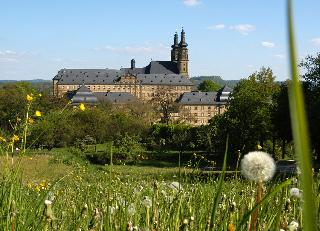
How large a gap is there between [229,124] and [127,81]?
95.0m

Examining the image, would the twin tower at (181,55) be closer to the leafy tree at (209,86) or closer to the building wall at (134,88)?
the leafy tree at (209,86)

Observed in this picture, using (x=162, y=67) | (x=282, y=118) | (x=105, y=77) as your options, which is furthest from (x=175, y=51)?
(x=282, y=118)

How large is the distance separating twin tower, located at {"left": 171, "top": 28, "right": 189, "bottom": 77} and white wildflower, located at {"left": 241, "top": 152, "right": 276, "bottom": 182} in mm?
148000

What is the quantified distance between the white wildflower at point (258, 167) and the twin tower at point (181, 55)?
14800 centimetres

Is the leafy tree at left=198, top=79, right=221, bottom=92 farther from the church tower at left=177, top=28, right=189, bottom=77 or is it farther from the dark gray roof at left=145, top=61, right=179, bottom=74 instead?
the dark gray roof at left=145, top=61, right=179, bottom=74

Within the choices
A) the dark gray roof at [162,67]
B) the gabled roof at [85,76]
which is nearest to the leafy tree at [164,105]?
the gabled roof at [85,76]

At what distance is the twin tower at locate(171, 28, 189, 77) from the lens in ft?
490

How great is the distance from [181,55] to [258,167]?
15003 cm

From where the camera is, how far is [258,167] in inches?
34.9

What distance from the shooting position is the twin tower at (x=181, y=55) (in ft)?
490

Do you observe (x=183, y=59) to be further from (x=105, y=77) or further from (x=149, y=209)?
(x=149, y=209)

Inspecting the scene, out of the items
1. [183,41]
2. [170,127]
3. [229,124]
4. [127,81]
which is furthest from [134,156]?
[183,41]

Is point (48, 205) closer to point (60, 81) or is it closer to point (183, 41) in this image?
point (60, 81)

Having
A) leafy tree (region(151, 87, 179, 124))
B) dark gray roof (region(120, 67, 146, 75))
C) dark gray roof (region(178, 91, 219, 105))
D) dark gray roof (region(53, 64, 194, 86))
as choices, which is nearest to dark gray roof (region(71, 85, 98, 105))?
dark gray roof (region(53, 64, 194, 86))
